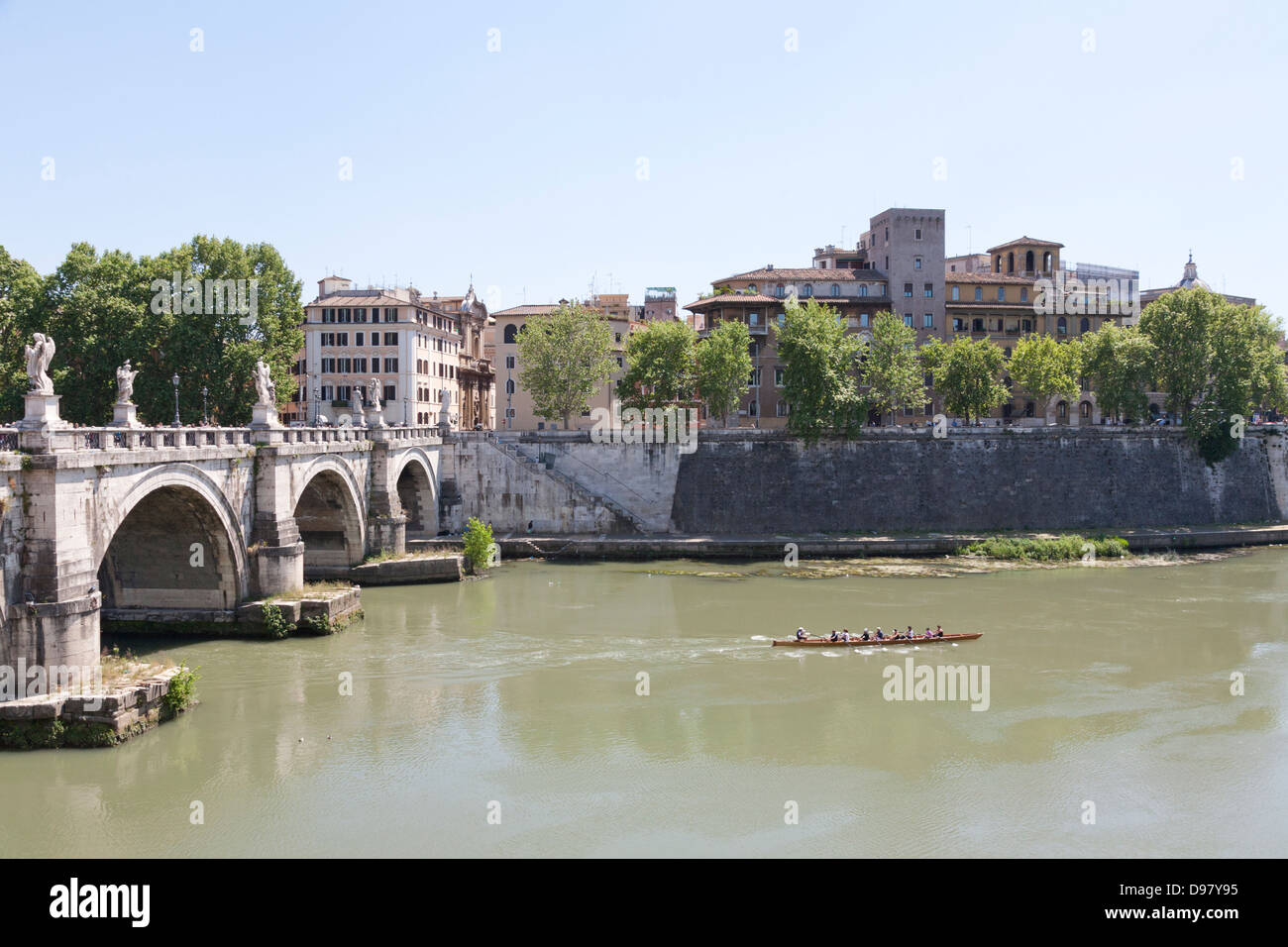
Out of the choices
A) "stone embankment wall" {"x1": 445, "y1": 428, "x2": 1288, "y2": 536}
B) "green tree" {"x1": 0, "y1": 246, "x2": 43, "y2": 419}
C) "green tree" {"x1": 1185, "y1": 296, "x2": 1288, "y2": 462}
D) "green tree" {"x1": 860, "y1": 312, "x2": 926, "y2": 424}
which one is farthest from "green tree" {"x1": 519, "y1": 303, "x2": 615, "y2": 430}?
"green tree" {"x1": 1185, "y1": 296, "x2": 1288, "y2": 462}

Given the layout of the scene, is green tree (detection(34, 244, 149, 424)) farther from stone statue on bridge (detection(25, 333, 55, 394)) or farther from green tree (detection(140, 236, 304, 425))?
stone statue on bridge (detection(25, 333, 55, 394))

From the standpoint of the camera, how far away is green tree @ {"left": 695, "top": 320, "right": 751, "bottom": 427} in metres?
54.7

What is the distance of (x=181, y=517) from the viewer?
29.2 metres

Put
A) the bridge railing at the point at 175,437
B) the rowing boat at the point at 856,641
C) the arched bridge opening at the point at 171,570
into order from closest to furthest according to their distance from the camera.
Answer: the bridge railing at the point at 175,437, the rowing boat at the point at 856,641, the arched bridge opening at the point at 171,570

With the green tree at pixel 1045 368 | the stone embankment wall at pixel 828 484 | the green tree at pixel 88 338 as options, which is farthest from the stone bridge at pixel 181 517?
the green tree at pixel 1045 368

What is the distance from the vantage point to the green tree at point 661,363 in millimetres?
56312

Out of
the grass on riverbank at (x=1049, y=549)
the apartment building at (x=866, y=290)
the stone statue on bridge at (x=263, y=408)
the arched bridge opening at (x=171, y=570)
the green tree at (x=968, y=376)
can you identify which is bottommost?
the grass on riverbank at (x=1049, y=549)

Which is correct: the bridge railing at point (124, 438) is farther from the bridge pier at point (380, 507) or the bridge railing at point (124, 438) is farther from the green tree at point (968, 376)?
the green tree at point (968, 376)

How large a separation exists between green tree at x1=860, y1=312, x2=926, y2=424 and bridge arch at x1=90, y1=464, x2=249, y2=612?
113 feet

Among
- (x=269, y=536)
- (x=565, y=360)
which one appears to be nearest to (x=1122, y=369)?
(x=565, y=360)

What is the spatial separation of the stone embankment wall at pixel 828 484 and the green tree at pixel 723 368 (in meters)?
3.43

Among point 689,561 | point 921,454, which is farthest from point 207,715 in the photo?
point 921,454

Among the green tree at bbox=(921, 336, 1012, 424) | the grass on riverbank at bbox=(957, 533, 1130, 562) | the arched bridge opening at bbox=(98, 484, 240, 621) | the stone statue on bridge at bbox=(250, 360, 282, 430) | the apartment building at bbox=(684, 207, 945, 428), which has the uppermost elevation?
the apartment building at bbox=(684, 207, 945, 428)

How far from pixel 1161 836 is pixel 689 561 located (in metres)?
29.4
